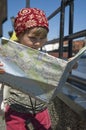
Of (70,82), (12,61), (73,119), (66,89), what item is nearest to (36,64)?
(12,61)

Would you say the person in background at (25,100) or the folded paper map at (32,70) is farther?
the person in background at (25,100)

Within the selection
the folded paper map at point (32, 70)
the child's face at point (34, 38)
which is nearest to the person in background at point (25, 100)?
the child's face at point (34, 38)

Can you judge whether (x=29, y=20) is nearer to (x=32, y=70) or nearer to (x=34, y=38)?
(x=34, y=38)

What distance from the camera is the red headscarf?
2664mm

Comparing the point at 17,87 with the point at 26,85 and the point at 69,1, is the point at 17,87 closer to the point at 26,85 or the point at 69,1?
the point at 26,85

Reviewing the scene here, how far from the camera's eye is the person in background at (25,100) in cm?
266

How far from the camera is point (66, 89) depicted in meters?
3.89

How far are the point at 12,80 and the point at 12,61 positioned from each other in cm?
10

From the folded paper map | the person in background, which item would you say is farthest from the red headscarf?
the folded paper map

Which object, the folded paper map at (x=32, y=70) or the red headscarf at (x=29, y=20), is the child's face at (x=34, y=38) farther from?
the folded paper map at (x=32, y=70)

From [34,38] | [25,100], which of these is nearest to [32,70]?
[34,38]

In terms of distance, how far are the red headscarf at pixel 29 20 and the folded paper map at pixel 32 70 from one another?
335mm

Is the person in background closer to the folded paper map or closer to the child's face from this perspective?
the child's face

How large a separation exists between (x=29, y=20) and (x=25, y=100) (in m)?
0.49
